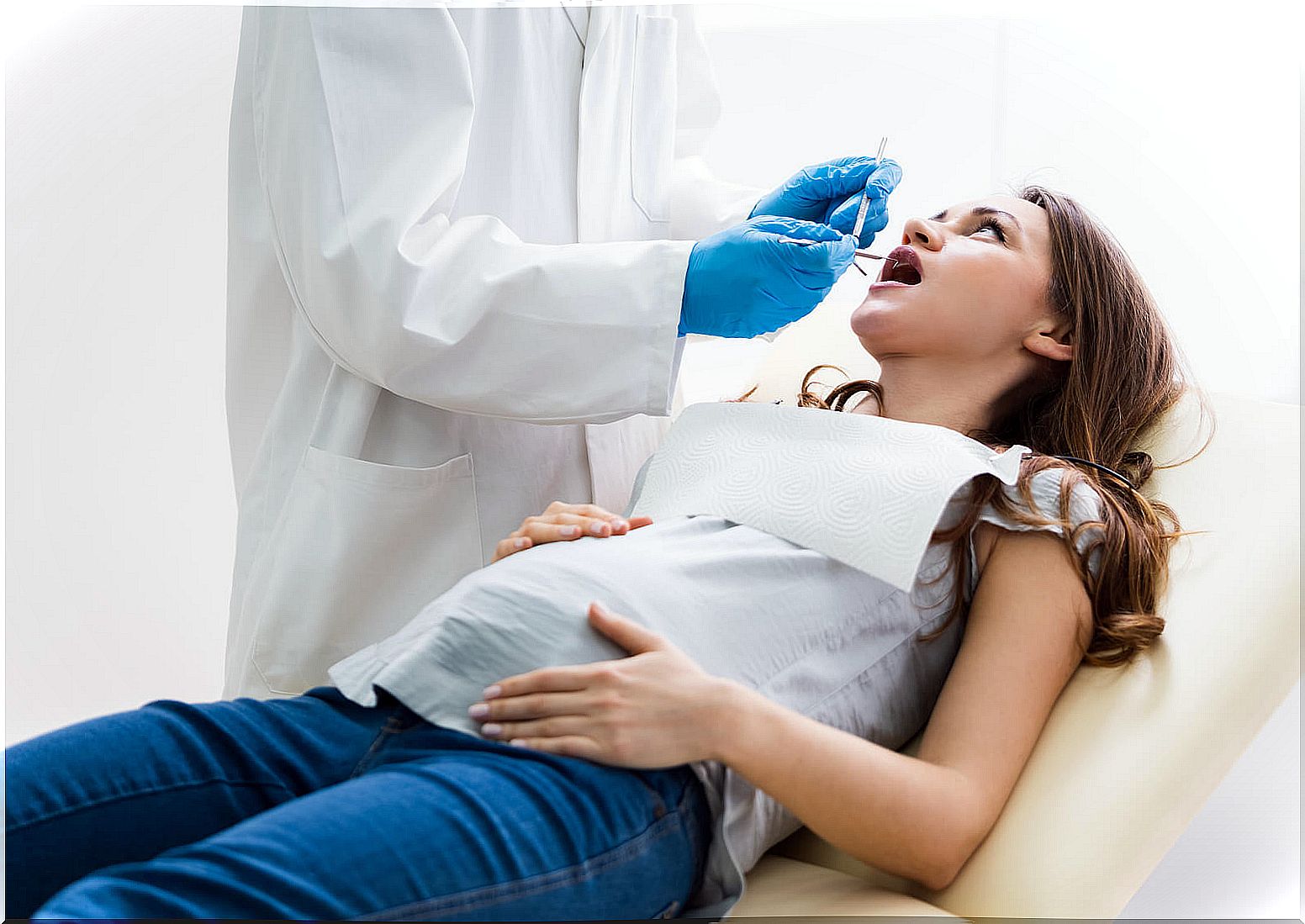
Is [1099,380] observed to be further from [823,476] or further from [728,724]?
[728,724]

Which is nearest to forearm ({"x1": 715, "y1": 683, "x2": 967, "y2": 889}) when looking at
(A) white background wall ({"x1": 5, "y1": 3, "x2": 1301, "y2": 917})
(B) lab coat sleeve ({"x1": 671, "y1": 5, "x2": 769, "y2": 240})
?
(B) lab coat sleeve ({"x1": 671, "y1": 5, "x2": 769, "y2": 240})

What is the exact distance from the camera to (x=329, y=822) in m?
0.81

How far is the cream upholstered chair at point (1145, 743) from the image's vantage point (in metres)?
0.98

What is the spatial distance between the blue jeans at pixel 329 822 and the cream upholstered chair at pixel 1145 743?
0.18 metres

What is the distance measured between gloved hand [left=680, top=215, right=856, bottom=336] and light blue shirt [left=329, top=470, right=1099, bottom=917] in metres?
0.24

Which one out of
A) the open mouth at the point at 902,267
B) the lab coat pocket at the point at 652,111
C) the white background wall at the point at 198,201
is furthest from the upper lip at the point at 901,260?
the white background wall at the point at 198,201

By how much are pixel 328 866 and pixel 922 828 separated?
1.55ft

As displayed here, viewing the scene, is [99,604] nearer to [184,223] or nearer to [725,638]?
[184,223]

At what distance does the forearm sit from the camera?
89 centimetres

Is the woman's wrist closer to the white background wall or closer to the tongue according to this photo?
the tongue

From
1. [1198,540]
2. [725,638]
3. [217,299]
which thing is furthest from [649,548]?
[217,299]

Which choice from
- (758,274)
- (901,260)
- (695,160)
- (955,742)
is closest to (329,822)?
(955,742)

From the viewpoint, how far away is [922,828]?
937 millimetres

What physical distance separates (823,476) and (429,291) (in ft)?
1.47
